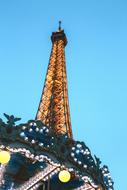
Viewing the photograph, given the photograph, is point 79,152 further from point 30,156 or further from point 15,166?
point 15,166

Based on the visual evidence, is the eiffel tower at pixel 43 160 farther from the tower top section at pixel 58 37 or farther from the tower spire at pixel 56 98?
the tower top section at pixel 58 37

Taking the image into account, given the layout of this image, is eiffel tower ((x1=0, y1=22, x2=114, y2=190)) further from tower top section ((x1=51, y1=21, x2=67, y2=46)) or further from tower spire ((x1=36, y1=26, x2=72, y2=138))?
tower top section ((x1=51, y1=21, x2=67, y2=46))

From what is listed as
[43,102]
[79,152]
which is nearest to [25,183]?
[79,152]

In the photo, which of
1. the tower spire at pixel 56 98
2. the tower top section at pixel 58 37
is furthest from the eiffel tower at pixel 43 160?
the tower top section at pixel 58 37

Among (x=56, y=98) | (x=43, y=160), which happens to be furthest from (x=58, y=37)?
(x=43, y=160)

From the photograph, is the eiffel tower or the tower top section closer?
the eiffel tower

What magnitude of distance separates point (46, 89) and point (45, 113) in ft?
10.0

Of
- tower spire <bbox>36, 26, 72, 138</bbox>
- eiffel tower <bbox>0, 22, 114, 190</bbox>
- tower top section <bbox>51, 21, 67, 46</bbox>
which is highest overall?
tower top section <bbox>51, 21, 67, 46</bbox>

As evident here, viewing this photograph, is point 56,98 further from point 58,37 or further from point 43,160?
point 43,160

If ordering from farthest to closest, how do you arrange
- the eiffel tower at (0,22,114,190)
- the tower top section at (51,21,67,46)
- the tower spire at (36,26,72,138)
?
1. the tower top section at (51,21,67,46)
2. the tower spire at (36,26,72,138)
3. the eiffel tower at (0,22,114,190)

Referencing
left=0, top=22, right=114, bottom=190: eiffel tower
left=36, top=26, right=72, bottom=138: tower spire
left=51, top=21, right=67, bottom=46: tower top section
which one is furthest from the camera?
left=51, top=21, right=67, bottom=46: tower top section

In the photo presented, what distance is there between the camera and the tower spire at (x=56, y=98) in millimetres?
26927

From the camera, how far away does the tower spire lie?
2693 centimetres

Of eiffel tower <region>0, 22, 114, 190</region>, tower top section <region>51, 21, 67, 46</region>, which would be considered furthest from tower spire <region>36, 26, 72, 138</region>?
eiffel tower <region>0, 22, 114, 190</region>
